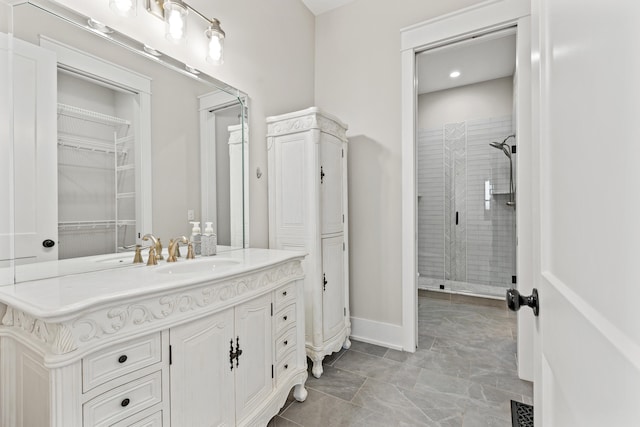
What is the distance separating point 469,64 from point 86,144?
3.78 m

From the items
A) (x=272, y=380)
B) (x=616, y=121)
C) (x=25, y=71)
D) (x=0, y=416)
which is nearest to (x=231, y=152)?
(x=25, y=71)

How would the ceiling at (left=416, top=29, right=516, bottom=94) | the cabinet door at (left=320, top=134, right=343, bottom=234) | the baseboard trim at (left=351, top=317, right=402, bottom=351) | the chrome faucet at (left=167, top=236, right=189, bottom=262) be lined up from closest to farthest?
the chrome faucet at (left=167, top=236, right=189, bottom=262)
the cabinet door at (left=320, top=134, right=343, bottom=234)
the baseboard trim at (left=351, top=317, right=402, bottom=351)
the ceiling at (left=416, top=29, right=516, bottom=94)

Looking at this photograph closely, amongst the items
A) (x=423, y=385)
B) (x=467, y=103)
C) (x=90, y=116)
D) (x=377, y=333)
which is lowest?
(x=423, y=385)

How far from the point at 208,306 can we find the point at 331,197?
4.31 feet

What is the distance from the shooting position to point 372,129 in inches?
103

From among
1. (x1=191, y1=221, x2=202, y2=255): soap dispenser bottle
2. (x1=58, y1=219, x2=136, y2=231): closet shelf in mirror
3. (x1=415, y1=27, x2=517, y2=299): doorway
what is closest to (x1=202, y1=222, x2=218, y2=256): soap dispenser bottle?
(x1=191, y1=221, x2=202, y2=255): soap dispenser bottle

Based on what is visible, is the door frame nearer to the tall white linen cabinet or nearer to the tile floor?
the tile floor

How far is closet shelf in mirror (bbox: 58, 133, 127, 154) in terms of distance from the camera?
1.21 meters

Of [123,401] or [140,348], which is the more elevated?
[140,348]

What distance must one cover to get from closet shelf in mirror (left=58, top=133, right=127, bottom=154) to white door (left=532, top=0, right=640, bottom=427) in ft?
5.27

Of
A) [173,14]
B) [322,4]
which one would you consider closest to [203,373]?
[173,14]

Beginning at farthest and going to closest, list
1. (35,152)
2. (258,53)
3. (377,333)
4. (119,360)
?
(377,333), (258,53), (35,152), (119,360)

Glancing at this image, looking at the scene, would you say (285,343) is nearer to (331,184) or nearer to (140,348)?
(140,348)

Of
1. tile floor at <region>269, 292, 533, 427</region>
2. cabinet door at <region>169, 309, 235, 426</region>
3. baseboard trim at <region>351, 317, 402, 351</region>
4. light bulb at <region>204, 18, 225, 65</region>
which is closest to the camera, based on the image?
cabinet door at <region>169, 309, 235, 426</region>
